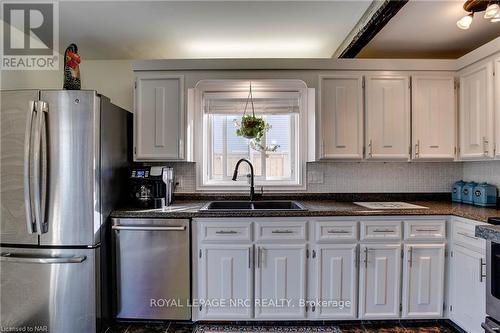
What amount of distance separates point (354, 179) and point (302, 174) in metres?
0.56

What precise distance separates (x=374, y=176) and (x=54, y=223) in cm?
292

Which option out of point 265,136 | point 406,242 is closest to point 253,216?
point 265,136

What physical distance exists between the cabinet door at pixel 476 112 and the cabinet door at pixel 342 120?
93 centimetres

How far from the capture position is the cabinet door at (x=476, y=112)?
212cm

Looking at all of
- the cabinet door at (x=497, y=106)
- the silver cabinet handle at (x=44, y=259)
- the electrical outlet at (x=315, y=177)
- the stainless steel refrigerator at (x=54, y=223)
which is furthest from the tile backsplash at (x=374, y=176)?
the silver cabinet handle at (x=44, y=259)

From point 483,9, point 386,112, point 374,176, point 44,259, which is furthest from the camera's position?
point 374,176

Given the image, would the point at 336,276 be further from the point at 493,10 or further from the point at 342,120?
the point at 493,10

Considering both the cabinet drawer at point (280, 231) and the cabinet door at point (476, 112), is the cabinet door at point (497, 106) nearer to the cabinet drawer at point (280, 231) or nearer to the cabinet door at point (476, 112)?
the cabinet door at point (476, 112)

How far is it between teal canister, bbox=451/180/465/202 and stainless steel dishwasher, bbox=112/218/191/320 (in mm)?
2637

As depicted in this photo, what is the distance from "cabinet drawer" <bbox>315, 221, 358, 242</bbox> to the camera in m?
2.07

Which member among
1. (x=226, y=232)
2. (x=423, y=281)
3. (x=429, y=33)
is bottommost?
(x=423, y=281)

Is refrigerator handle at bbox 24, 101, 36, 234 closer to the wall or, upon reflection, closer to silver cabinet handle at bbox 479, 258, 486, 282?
the wall

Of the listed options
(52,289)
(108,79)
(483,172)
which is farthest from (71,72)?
(483,172)

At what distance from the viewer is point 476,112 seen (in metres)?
2.24
